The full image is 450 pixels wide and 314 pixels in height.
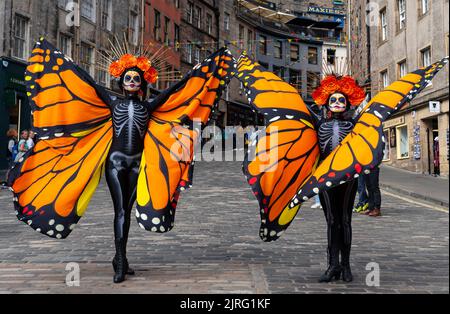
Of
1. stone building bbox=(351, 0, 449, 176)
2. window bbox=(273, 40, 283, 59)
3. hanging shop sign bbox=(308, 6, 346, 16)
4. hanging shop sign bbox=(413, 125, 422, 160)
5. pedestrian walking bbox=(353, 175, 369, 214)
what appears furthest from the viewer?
hanging shop sign bbox=(308, 6, 346, 16)

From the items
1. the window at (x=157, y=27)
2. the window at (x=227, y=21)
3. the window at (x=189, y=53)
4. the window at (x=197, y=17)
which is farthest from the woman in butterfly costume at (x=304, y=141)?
the window at (x=227, y=21)

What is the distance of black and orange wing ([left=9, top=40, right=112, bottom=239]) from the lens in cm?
503

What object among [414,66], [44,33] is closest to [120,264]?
[44,33]

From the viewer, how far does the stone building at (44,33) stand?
21.0 meters

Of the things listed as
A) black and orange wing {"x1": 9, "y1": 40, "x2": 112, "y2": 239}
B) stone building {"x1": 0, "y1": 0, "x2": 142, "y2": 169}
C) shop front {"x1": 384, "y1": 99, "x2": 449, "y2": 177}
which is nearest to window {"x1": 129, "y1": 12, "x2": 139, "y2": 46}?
stone building {"x1": 0, "y1": 0, "x2": 142, "y2": 169}

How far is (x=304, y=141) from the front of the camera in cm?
498

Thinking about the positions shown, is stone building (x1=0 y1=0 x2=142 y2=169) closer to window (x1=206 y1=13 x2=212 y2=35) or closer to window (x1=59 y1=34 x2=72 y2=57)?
window (x1=59 y1=34 x2=72 y2=57)

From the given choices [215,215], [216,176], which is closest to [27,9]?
[216,176]

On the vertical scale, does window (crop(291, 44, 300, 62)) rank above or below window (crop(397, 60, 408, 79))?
above

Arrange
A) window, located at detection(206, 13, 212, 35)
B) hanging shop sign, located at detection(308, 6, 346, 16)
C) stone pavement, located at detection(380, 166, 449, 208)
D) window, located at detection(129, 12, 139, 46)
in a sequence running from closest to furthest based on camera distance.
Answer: stone pavement, located at detection(380, 166, 449, 208), window, located at detection(129, 12, 139, 46), window, located at detection(206, 13, 212, 35), hanging shop sign, located at detection(308, 6, 346, 16)

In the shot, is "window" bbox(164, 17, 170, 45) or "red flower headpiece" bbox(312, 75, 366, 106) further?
"window" bbox(164, 17, 170, 45)

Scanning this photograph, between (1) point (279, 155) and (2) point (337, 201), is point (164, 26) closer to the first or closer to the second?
(1) point (279, 155)

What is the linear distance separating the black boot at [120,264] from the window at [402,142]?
22.2 m

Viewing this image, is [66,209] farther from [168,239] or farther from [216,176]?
[216,176]
